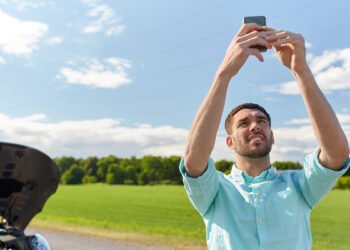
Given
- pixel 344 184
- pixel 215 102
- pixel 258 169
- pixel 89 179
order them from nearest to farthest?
pixel 215 102 < pixel 258 169 < pixel 344 184 < pixel 89 179

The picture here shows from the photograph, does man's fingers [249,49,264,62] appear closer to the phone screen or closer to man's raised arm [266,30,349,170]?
man's raised arm [266,30,349,170]

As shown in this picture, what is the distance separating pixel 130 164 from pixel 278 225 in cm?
8474

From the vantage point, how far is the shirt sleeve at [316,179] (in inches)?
92.7

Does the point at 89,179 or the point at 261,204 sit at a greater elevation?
the point at 89,179

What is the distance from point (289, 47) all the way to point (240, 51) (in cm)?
30

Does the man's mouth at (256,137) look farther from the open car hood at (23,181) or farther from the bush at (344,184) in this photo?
the bush at (344,184)

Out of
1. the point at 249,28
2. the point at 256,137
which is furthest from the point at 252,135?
the point at 249,28

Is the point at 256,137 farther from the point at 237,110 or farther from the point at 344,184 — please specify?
the point at 344,184

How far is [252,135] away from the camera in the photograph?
7.89 feet

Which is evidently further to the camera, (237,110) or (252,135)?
(237,110)

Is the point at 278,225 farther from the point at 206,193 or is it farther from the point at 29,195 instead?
the point at 29,195

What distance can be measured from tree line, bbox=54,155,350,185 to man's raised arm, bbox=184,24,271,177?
64528 mm

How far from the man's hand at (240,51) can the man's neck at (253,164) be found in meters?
0.46

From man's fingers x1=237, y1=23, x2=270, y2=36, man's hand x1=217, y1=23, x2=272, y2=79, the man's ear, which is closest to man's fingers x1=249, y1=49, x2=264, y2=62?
man's hand x1=217, y1=23, x2=272, y2=79
